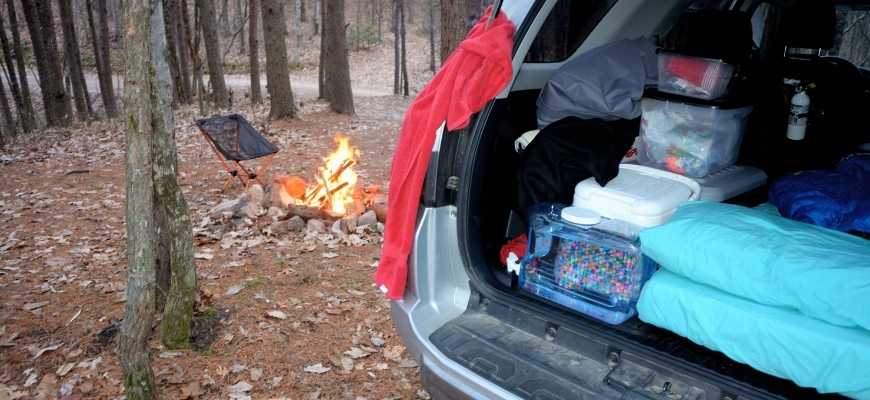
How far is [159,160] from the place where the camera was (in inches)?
123

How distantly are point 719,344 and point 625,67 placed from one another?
5.69ft

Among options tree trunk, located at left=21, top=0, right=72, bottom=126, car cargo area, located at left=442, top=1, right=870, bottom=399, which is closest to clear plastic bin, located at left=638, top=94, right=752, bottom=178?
car cargo area, located at left=442, top=1, right=870, bottom=399

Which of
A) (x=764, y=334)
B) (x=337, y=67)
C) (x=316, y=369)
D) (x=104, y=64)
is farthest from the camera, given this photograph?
(x=104, y=64)

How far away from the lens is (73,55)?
1385 centimetres

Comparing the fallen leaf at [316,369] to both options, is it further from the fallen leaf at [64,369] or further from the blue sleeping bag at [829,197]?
the blue sleeping bag at [829,197]

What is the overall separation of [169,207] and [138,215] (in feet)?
1.22

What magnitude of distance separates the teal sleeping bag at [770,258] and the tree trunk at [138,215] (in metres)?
2.40

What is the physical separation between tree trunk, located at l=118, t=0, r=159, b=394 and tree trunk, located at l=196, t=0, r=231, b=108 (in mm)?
12543

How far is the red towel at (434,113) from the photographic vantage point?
2.43 m

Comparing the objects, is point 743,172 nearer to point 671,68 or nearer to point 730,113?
point 730,113

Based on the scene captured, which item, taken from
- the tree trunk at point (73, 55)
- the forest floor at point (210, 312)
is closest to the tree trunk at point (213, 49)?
the tree trunk at point (73, 55)

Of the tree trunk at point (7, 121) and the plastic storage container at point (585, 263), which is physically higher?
the plastic storage container at point (585, 263)

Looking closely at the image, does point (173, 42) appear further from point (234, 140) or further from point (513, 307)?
point (513, 307)

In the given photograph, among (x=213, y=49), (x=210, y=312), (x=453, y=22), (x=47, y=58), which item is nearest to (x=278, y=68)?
(x=213, y=49)
